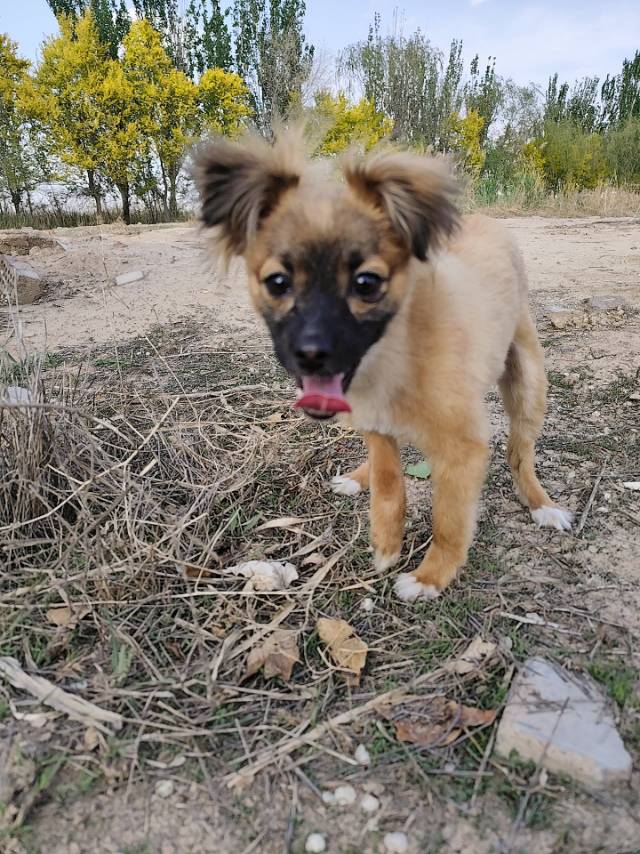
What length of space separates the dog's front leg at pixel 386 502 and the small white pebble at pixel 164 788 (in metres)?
1.26

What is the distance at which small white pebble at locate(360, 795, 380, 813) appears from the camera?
1.72 metres

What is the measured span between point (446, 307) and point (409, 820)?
6.02 ft

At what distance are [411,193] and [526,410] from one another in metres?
1.47

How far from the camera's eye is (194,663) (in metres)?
2.21

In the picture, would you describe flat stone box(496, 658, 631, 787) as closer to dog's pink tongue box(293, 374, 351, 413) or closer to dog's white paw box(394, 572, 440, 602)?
dog's white paw box(394, 572, 440, 602)

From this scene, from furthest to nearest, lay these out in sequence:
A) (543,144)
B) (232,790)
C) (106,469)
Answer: (543,144), (106,469), (232,790)

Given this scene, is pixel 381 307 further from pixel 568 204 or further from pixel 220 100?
pixel 220 100

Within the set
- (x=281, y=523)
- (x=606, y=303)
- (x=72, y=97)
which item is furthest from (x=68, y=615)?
(x=72, y=97)

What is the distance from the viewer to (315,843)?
163 centimetres

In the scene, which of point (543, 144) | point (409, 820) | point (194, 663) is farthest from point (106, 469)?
point (543, 144)

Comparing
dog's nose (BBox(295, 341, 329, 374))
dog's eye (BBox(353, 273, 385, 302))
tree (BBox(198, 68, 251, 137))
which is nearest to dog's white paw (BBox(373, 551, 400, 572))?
dog's nose (BBox(295, 341, 329, 374))

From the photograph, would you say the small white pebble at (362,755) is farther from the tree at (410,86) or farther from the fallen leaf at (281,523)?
the tree at (410,86)

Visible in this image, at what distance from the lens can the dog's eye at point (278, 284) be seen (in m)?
2.24

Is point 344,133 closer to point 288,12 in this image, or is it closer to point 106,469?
point 288,12
